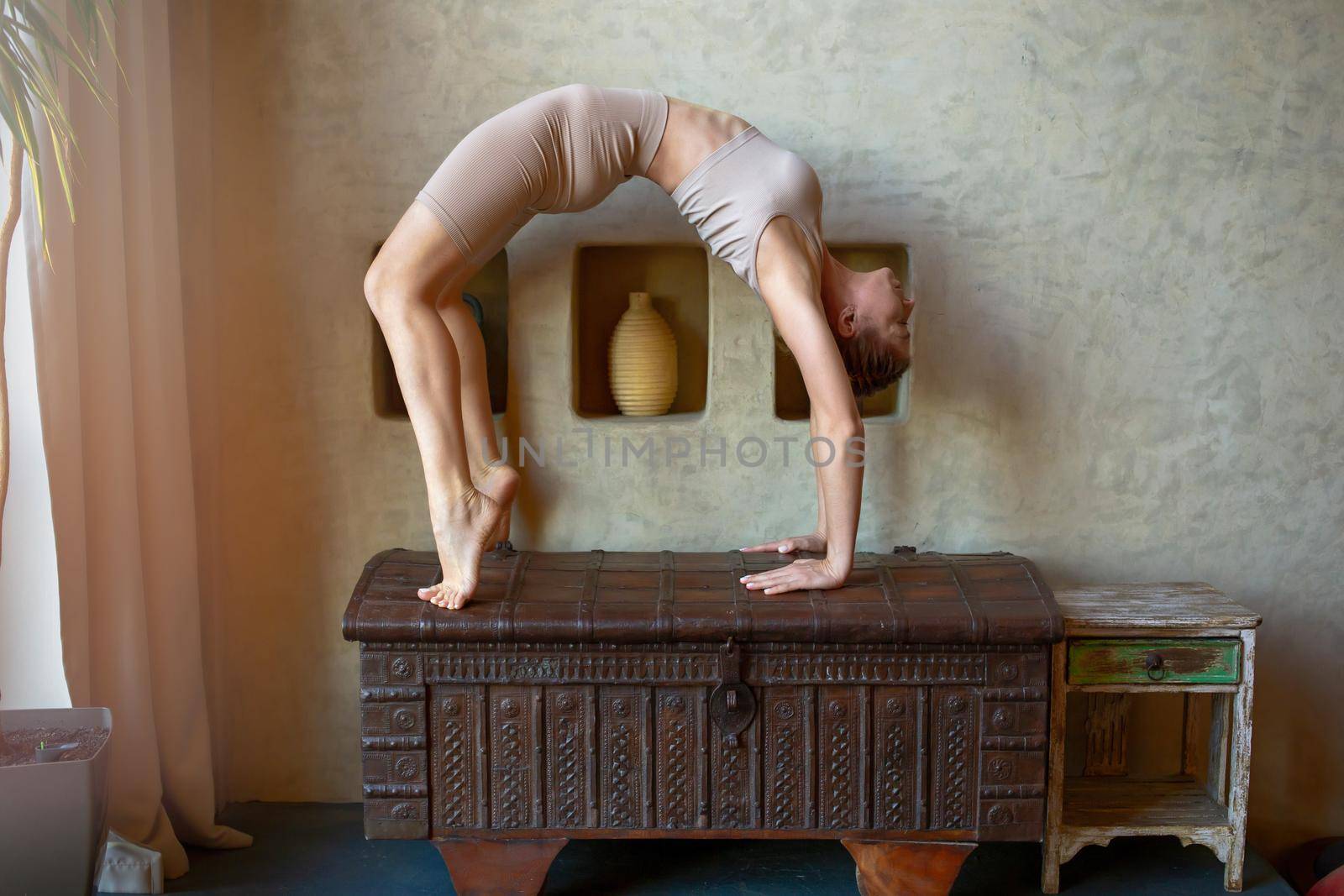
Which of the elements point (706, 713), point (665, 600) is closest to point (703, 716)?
point (706, 713)

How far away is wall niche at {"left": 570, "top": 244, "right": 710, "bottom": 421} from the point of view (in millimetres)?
3416

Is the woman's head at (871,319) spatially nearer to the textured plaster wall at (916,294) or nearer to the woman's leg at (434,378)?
the textured plaster wall at (916,294)

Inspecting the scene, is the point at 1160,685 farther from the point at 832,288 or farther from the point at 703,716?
the point at 832,288

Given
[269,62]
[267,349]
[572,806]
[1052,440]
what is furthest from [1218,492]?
[269,62]

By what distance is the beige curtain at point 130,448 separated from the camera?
2.53m

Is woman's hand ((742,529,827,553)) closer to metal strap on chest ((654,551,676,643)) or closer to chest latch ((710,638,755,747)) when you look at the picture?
metal strap on chest ((654,551,676,643))

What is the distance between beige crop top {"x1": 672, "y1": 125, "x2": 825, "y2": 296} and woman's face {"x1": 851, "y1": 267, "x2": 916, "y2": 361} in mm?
158

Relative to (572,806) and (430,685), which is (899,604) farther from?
(430,685)

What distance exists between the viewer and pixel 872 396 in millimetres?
3199

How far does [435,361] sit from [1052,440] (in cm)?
181

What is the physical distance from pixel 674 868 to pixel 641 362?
1446 mm

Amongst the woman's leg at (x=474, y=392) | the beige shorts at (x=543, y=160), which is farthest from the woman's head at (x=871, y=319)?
the woman's leg at (x=474, y=392)

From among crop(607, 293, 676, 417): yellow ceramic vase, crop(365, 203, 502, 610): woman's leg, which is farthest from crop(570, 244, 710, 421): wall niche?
crop(365, 203, 502, 610): woman's leg

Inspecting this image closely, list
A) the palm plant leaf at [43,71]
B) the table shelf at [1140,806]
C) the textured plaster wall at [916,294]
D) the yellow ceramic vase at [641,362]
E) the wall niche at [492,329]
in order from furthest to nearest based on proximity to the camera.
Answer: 1. the wall niche at [492,329]
2. the yellow ceramic vase at [641,362]
3. the textured plaster wall at [916,294]
4. the table shelf at [1140,806]
5. the palm plant leaf at [43,71]
